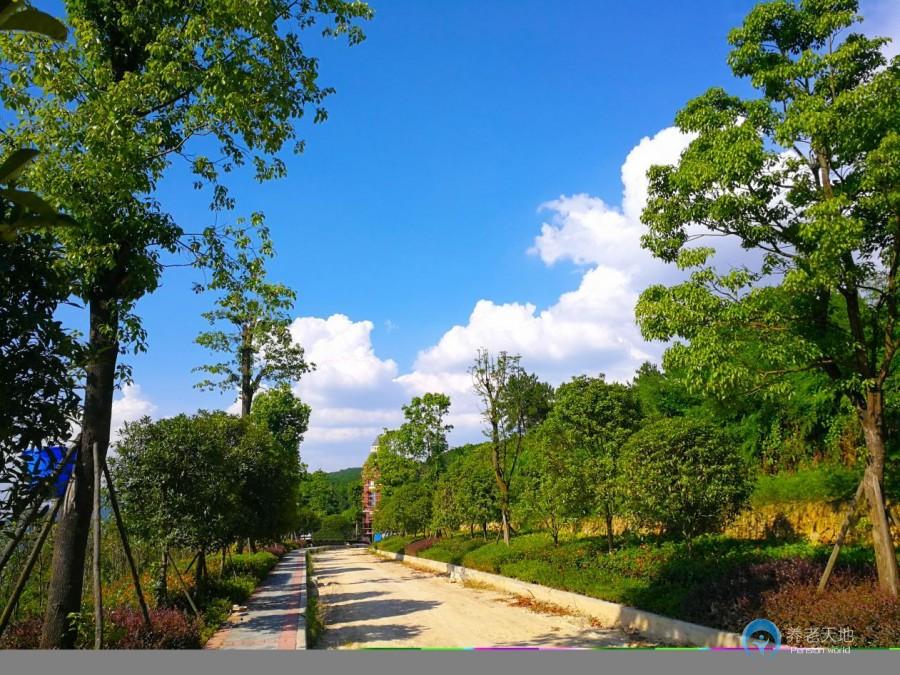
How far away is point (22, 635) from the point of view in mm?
6719

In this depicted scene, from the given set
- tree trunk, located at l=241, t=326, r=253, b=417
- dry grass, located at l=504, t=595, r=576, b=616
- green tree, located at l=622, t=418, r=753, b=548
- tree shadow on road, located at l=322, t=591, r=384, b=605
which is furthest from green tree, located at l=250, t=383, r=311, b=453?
green tree, located at l=622, t=418, r=753, b=548

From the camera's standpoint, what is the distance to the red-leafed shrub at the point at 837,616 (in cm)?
675

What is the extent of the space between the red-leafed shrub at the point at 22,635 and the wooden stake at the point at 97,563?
105cm

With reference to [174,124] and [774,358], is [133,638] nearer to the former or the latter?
[174,124]

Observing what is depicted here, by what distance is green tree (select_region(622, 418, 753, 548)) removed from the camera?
11.7m

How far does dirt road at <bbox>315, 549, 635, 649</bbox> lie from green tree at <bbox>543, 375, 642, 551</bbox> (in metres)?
4.63

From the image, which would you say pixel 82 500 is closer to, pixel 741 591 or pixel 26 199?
pixel 26 199

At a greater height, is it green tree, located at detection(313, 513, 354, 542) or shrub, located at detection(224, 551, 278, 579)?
shrub, located at detection(224, 551, 278, 579)

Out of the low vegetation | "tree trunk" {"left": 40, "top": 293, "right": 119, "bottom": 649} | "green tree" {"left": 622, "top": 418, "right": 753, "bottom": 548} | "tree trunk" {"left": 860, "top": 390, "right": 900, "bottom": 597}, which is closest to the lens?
"tree trunk" {"left": 40, "top": 293, "right": 119, "bottom": 649}

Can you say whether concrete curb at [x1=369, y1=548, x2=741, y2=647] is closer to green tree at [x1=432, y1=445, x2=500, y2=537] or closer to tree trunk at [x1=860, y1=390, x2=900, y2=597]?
tree trunk at [x1=860, y1=390, x2=900, y2=597]

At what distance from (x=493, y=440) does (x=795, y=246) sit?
657 inches

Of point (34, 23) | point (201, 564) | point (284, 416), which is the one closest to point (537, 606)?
point (201, 564)

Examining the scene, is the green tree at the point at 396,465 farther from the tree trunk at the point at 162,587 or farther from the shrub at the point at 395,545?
the tree trunk at the point at 162,587
